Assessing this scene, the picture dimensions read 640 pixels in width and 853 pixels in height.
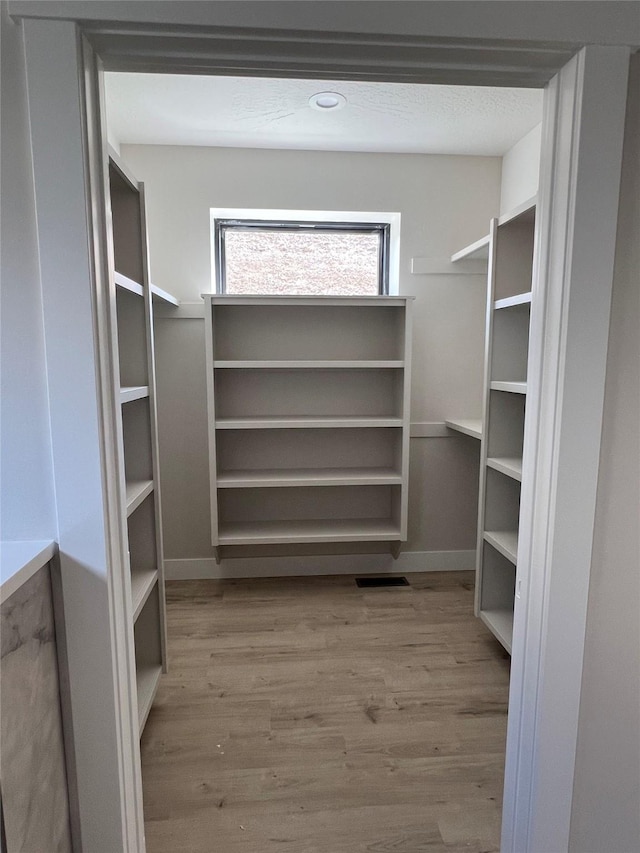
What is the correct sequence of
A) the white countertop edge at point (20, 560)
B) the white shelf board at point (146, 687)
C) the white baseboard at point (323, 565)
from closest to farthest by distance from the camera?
the white countertop edge at point (20, 560) < the white shelf board at point (146, 687) < the white baseboard at point (323, 565)

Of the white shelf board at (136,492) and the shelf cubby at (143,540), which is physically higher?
the white shelf board at (136,492)

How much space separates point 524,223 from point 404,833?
2.41 meters

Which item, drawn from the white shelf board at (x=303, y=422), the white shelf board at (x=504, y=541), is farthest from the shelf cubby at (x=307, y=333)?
the white shelf board at (x=504, y=541)

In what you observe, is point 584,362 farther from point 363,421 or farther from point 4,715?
point 363,421

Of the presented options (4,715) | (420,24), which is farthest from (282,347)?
(4,715)

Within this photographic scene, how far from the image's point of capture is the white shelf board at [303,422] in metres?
2.64

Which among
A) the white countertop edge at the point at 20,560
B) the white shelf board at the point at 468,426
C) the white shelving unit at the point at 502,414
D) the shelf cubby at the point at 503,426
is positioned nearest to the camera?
the white countertop edge at the point at 20,560

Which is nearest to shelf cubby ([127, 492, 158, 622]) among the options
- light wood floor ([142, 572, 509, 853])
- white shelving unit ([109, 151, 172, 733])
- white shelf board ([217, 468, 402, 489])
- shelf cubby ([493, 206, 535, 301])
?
white shelving unit ([109, 151, 172, 733])

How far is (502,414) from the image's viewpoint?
7.63ft

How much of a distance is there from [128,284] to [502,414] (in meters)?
1.77

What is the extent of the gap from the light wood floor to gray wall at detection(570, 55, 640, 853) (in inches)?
16.3

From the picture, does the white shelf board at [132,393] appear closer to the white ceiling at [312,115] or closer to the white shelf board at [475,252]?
the white ceiling at [312,115]

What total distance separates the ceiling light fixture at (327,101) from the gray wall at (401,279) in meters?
0.53

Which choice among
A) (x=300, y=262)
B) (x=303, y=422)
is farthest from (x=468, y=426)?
(x=300, y=262)
